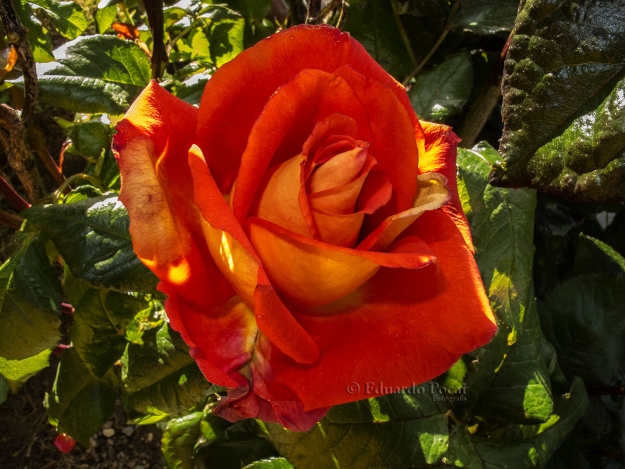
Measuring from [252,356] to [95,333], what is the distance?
42cm

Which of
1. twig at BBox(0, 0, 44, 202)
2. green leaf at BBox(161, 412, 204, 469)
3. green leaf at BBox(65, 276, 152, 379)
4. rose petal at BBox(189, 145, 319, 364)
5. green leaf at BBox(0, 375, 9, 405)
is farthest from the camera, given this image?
green leaf at BBox(0, 375, 9, 405)

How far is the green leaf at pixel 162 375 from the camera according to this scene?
2.11 feet

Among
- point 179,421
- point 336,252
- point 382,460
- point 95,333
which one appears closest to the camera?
point 336,252

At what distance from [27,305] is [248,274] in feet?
1.26

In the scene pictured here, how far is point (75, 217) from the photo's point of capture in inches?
24.3

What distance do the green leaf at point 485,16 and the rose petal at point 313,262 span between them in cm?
47

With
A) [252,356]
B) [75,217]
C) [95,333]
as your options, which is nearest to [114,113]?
[75,217]

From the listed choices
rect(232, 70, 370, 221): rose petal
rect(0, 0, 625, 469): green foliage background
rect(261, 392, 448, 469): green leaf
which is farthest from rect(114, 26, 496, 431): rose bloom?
rect(261, 392, 448, 469): green leaf

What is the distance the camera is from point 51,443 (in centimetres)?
134

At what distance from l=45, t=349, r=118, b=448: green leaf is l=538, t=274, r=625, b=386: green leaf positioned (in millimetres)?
695

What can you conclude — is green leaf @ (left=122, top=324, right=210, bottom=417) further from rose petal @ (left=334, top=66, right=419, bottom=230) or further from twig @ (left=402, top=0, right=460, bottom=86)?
twig @ (left=402, top=0, right=460, bottom=86)

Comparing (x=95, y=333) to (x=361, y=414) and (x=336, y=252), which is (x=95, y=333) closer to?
(x=361, y=414)

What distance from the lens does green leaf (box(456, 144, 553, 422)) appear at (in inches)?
24.3

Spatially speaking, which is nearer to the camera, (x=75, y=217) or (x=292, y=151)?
(x=292, y=151)
